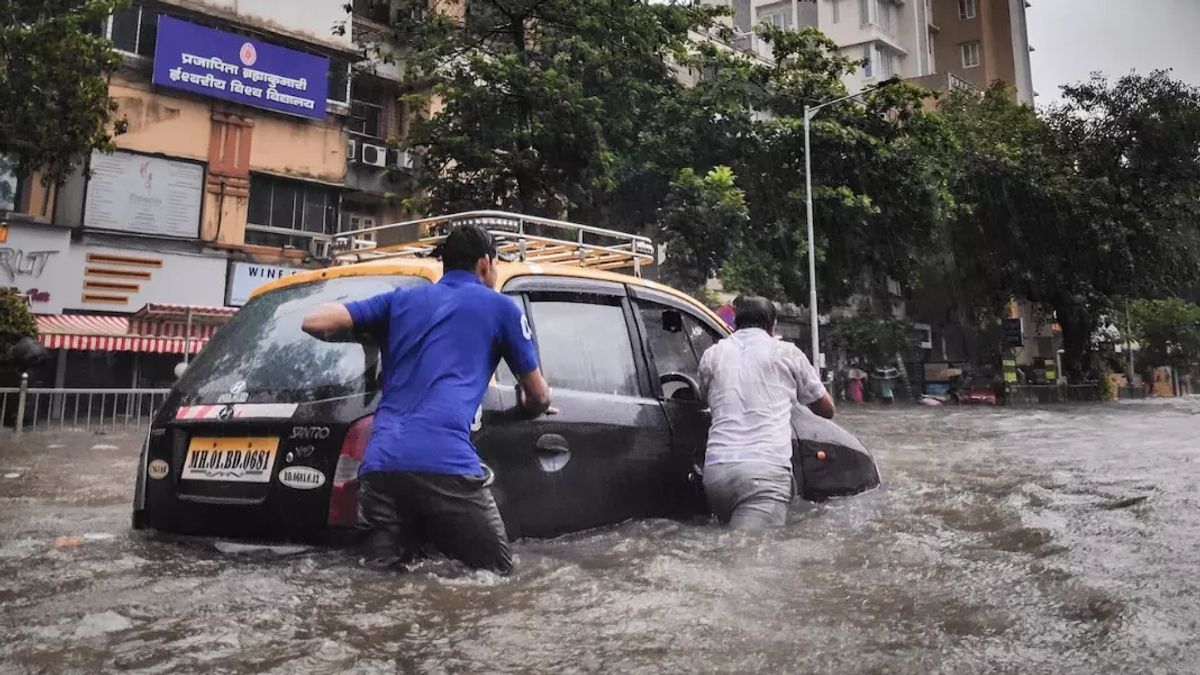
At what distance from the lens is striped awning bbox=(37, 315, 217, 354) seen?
49.2ft

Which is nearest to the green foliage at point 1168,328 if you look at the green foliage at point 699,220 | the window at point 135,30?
the green foliage at point 699,220

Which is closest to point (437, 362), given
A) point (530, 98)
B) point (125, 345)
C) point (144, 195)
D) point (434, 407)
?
point (434, 407)

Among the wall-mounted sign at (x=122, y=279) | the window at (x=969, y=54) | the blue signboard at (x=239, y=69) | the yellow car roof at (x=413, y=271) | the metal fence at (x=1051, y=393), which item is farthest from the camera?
the window at (x=969, y=54)

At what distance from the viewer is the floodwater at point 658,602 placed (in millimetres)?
2264

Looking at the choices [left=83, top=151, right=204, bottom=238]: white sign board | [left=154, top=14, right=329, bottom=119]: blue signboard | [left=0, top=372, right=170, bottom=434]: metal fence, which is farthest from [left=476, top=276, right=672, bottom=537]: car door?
[left=154, top=14, right=329, bottom=119]: blue signboard

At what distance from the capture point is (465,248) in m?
3.07

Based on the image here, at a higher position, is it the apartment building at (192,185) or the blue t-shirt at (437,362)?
the apartment building at (192,185)

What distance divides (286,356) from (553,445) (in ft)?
3.61

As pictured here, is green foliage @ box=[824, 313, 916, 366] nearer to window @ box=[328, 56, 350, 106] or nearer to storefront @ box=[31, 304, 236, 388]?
window @ box=[328, 56, 350, 106]

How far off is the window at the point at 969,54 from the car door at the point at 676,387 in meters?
47.8

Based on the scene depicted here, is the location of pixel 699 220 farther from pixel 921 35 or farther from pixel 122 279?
pixel 921 35

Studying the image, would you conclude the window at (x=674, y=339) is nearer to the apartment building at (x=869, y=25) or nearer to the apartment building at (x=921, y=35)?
the apartment building at (x=921, y=35)

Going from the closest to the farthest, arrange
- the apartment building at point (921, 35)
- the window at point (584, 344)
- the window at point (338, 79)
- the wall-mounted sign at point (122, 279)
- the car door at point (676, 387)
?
1. the window at point (584, 344)
2. the car door at point (676, 387)
3. the wall-mounted sign at point (122, 279)
4. the window at point (338, 79)
5. the apartment building at point (921, 35)

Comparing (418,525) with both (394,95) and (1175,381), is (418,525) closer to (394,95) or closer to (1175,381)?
(394,95)
